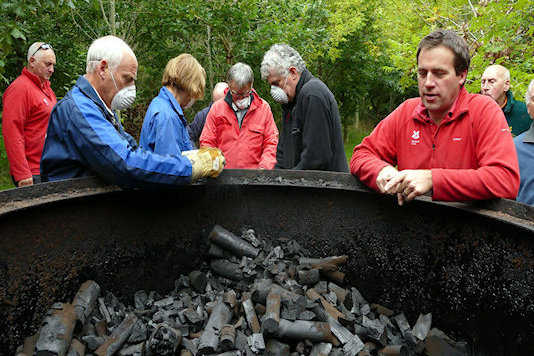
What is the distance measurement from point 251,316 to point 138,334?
0.59 metres

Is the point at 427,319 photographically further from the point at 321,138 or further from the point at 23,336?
the point at 23,336

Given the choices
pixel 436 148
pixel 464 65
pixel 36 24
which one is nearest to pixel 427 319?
pixel 436 148

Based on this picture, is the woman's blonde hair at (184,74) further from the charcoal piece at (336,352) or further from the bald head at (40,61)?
the charcoal piece at (336,352)

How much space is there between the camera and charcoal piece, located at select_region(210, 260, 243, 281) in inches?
102

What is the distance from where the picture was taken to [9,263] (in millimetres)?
1904

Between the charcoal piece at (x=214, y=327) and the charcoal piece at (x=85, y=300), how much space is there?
622 millimetres

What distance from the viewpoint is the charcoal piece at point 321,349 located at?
1.99 meters

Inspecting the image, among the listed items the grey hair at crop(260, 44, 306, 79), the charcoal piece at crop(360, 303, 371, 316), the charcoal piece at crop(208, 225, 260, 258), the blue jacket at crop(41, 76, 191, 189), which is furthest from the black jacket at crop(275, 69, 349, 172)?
the blue jacket at crop(41, 76, 191, 189)

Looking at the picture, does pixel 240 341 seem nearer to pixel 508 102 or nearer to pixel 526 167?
pixel 526 167

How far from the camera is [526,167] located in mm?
2793

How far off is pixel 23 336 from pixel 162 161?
1.05 m

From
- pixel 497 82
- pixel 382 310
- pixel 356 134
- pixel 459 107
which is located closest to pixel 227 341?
pixel 382 310

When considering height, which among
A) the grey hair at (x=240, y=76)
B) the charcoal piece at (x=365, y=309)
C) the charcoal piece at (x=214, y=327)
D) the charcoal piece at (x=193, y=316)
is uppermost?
the grey hair at (x=240, y=76)

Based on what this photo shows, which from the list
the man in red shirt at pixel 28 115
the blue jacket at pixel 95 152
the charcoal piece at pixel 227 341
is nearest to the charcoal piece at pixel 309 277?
the charcoal piece at pixel 227 341
